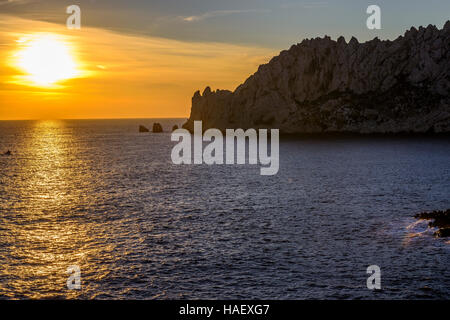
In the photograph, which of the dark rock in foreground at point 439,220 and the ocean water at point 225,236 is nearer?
the ocean water at point 225,236

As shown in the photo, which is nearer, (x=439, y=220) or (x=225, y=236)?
(x=225, y=236)

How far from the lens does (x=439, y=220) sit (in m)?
47.6

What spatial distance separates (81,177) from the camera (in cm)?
9475

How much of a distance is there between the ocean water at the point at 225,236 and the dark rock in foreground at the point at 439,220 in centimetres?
161

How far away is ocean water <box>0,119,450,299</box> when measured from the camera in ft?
105

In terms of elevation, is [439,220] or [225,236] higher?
[439,220]

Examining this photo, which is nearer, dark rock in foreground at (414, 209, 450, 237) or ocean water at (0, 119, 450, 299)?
ocean water at (0, 119, 450, 299)

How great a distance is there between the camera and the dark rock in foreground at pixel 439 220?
43656 mm

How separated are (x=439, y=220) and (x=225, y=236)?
23.6m

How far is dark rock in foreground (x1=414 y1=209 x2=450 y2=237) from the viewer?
143ft

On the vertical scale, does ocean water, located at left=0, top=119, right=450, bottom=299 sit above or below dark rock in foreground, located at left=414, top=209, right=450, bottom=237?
below

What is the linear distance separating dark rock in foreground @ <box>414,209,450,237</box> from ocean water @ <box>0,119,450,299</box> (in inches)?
→ 63.5

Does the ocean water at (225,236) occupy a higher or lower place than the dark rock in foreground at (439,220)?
lower
